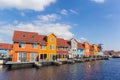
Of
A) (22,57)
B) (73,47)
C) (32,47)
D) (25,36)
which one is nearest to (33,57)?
(32,47)

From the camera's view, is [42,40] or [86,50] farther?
[86,50]

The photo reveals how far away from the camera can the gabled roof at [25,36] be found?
6131 centimetres

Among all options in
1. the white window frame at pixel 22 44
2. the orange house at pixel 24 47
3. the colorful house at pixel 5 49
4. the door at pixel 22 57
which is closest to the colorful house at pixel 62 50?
the orange house at pixel 24 47

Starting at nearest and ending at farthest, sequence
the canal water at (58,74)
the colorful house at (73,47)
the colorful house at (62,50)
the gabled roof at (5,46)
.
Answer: the canal water at (58,74), the colorful house at (62,50), the colorful house at (73,47), the gabled roof at (5,46)

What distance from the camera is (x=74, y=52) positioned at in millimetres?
94875

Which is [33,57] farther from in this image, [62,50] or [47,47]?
[62,50]

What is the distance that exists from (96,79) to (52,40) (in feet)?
130

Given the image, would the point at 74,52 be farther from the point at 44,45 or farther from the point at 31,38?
the point at 31,38

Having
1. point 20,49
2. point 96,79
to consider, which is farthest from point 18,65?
point 96,79

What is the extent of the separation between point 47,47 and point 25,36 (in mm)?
10870

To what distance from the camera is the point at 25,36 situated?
64.4 m

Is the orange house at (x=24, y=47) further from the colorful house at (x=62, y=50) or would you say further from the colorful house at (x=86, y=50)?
the colorful house at (x=86, y=50)

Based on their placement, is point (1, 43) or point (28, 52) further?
point (1, 43)

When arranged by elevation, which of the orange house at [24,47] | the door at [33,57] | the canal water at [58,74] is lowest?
the canal water at [58,74]
